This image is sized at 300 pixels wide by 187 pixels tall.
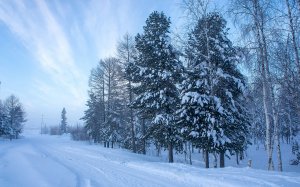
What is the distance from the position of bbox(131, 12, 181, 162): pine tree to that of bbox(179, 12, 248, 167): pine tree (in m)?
1.53

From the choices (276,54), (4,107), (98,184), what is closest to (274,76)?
(276,54)

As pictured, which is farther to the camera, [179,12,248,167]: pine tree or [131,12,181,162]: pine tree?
[131,12,181,162]: pine tree

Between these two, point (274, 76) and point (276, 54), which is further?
point (274, 76)

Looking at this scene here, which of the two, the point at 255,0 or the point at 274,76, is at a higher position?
the point at 255,0

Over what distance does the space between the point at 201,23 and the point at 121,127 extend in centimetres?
2347

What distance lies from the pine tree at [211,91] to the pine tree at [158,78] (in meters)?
1.53

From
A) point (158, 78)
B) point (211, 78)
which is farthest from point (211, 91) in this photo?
point (158, 78)

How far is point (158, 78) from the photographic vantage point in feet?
62.8

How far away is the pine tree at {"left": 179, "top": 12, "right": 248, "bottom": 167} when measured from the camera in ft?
53.7

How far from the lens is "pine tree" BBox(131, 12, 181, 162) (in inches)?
741

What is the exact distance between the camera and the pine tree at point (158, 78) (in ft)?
61.7

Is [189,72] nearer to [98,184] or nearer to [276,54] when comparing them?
[276,54]

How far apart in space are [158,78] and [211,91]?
4.45 metres

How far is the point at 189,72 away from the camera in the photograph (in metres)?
18.0
